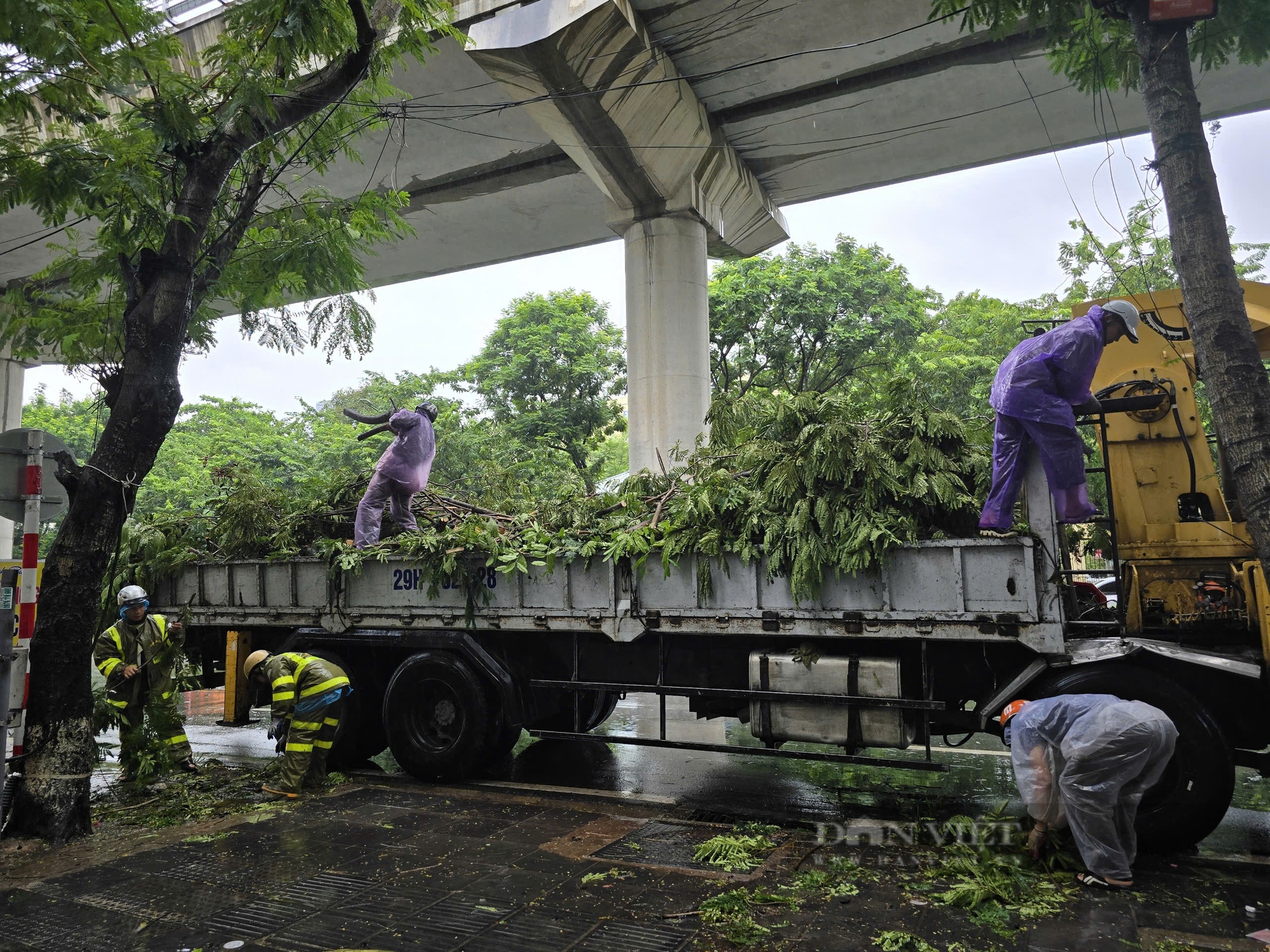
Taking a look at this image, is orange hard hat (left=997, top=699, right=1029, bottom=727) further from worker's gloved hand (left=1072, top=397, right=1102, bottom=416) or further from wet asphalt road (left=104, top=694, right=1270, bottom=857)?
worker's gloved hand (left=1072, top=397, right=1102, bottom=416)

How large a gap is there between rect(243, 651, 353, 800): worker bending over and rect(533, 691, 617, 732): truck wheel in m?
1.74

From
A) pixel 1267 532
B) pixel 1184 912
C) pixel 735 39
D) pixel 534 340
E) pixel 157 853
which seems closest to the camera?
pixel 1184 912

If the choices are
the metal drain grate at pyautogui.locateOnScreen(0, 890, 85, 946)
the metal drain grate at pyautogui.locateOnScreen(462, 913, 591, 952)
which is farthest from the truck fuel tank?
the metal drain grate at pyautogui.locateOnScreen(0, 890, 85, 946)

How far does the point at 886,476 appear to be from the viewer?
5637 mm

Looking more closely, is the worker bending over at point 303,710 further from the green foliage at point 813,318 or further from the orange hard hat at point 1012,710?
the green foliage at point 813,318

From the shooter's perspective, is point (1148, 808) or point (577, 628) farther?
point (577, 628)

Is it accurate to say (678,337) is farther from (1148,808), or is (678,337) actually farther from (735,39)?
(1148,808)

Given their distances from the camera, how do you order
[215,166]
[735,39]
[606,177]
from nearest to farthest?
[215,166] → [735,39] → [606,177]

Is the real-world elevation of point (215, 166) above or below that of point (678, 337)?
below

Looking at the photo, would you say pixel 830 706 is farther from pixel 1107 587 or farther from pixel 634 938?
pixel 1107 587

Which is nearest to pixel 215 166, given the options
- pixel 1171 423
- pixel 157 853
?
pixel 157 853

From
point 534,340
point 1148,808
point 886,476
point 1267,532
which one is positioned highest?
point 534,340

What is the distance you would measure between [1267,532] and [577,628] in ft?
14.4

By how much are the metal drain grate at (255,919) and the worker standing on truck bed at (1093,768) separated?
155 inches
